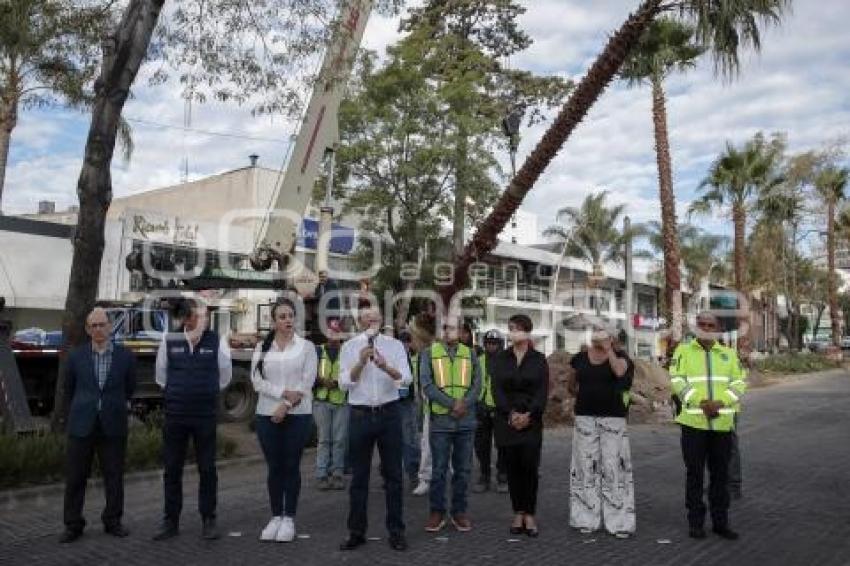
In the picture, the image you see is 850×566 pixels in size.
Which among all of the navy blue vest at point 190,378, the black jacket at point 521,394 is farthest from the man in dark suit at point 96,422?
the black jacket at point 521,394

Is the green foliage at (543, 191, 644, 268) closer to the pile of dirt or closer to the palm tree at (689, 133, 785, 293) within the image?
the palm tree at (689, 133, 785, 293)

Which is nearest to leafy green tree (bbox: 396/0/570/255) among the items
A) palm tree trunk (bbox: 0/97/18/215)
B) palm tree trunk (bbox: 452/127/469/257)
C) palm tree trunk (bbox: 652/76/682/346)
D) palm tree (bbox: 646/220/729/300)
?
palm tree trunk (bbox: 452/127/469/257)

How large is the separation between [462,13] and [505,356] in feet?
70.9

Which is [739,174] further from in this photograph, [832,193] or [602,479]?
[602,479]

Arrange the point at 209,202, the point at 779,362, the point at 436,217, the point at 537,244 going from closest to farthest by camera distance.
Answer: the point at 436,217 → the point at 779,362 → the point at 209,202 → the point at 537,244

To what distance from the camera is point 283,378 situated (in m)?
6.69

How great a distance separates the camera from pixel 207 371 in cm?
682

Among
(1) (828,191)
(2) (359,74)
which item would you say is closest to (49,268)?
(2) (359,74)

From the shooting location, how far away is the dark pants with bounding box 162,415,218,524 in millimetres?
6766

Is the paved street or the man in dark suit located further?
the man in dark suit

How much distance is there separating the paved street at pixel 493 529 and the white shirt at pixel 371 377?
1132 millimetres

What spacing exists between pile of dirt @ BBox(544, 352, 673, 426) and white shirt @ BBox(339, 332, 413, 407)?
344 inches

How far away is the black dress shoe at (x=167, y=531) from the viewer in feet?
22.2

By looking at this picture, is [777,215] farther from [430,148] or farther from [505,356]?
[505,356]
